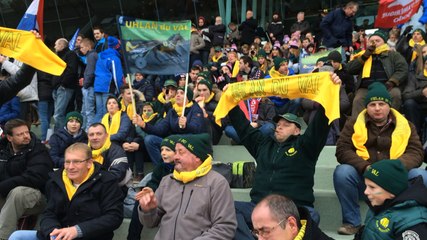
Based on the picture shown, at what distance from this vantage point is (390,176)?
3.43m

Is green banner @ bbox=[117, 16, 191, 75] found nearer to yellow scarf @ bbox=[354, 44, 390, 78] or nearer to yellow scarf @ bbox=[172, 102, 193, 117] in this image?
yellow scarf @ bbox=[172, 102, 193, 117]

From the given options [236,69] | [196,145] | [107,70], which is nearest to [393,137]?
[196,145]

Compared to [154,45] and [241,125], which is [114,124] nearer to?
[154,45]

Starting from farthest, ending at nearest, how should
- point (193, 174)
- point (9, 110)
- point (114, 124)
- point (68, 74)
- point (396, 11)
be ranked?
point (68, 74) < point (396, 11) < point (9, 110) < point (114, 124) < point (193, 174)

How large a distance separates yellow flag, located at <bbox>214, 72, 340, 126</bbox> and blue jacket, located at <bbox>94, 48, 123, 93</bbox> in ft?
14.1

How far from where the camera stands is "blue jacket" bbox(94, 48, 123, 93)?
8.99m

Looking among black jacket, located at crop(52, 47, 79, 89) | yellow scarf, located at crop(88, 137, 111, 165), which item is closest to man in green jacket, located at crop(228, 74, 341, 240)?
yellow scarf, located at crop(88, 137, 111, 165)

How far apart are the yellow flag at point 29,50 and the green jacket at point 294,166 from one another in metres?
2.19

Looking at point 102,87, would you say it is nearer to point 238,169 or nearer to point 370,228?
point 238,169

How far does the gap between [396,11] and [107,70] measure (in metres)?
4.84

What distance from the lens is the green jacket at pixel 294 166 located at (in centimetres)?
453

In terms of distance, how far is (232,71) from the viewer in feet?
32.2

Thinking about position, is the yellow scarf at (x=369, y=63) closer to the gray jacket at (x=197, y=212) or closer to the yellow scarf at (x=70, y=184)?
the gray jacket at (x=197, y=212)

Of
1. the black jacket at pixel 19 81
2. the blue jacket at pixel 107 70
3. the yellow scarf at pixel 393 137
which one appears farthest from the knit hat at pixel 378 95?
the blue jacket at pixel 107 70
